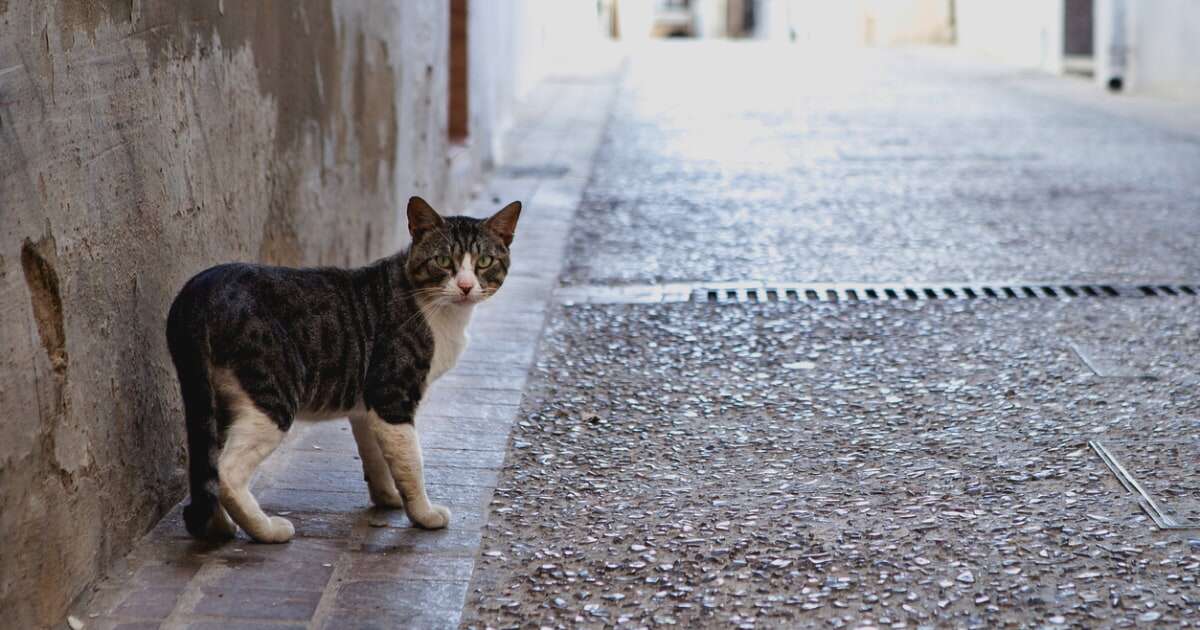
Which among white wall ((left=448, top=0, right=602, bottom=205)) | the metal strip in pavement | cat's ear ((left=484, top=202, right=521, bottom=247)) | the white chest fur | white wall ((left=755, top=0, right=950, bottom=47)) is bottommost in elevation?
the metal strip in pavement

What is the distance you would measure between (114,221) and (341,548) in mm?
779

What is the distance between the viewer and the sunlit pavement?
8.59ft

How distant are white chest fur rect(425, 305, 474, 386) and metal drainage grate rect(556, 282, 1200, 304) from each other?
198 centimetres

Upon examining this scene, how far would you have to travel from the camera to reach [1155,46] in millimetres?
13047

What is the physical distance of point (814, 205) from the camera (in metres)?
7.13

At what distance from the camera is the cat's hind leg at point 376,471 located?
3059 mm

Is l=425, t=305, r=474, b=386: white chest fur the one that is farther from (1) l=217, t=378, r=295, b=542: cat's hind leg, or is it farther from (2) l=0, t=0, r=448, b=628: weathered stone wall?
(2) l=0, t=0, r=448, b=628: weathered stone wall

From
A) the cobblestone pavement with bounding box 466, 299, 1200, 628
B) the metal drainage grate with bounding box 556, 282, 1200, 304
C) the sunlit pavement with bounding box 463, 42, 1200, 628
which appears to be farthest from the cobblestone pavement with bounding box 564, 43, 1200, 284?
the cobblestone pavement with bounding box 466, 299, 1200, 628

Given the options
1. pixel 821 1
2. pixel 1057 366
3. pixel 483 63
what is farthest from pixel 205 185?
pixel 821 1

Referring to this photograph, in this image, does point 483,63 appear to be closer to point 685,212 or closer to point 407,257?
point 685,212

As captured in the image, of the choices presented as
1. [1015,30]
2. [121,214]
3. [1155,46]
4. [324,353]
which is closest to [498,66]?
[1155,46]

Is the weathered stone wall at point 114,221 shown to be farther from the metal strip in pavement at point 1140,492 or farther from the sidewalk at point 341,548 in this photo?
the metal strip in pavement at point 1140,492

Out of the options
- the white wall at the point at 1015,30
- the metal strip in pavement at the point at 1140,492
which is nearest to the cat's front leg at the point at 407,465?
the metal strip in pavement at the point at 1140,492

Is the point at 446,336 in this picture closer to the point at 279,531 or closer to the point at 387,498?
the point at 387,498
